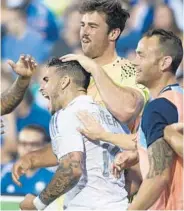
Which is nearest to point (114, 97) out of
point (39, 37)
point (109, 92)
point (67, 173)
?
point (109, 92)

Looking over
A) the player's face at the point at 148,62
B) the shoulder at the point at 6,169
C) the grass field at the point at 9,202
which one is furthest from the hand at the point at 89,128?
the shoulder at the point at 6,169

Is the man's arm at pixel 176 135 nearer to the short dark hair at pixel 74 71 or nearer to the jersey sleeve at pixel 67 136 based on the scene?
the jersey sleeve at pixel 67 136

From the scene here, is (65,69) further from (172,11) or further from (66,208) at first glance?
(172,11)

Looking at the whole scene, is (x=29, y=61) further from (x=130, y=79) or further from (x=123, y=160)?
(x=123, y=160)

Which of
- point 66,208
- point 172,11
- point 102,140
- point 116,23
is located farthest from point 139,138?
point 172,11

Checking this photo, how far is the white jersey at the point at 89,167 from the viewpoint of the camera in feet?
16.4

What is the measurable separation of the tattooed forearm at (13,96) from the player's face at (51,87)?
685 millimetres

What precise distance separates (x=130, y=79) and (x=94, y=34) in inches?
14.0

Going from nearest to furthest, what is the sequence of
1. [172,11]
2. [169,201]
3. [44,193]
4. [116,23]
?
[169,201] → [44,193] → [116,23] → [172,11]

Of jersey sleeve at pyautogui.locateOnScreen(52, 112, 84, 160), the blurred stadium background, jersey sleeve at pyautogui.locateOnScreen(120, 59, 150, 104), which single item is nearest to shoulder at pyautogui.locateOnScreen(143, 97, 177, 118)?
jersey sleeve at pyautogui.locateOnScreen(52, 112, 84, 160)

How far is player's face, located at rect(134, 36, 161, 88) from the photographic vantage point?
4.95 meters

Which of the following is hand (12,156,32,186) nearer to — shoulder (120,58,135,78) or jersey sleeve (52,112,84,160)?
jersey sleeve (52,112,84,160)

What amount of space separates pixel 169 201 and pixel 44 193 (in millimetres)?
767

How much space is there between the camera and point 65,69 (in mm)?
5199
